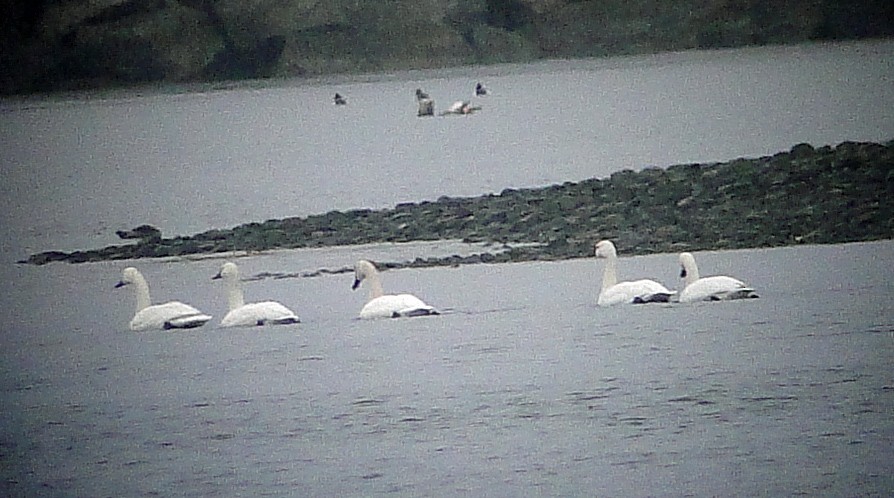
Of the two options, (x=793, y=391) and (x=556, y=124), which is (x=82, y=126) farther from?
(x=793, y=391)

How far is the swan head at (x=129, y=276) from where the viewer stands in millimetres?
2387

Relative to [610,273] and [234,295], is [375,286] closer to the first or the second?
[234,295]

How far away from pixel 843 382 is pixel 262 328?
3.84 ft

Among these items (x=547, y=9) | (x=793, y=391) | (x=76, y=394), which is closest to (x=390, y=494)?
(x=76, y=394)

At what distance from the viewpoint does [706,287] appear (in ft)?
7.70

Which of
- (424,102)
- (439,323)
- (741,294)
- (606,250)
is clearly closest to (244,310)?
(439,323)

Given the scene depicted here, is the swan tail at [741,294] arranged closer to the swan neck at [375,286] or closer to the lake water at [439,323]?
the lake water at [439,323]

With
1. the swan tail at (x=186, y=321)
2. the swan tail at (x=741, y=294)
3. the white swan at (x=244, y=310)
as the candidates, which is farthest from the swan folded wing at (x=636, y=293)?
the swan tail at (x=186, y=321)

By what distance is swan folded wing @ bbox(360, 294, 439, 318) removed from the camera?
2369 millimetres

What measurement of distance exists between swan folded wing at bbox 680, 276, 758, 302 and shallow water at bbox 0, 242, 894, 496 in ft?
0.07

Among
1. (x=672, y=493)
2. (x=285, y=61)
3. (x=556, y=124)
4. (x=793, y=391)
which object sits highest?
(x=285, y=61)

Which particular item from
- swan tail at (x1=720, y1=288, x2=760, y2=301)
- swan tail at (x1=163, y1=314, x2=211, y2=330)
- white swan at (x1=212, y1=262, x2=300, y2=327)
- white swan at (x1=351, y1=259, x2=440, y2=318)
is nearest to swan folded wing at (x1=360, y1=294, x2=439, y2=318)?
white swan at (x1=351, y1=259, x2=440, y2=318)

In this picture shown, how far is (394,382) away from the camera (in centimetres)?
239

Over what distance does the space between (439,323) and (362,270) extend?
19 cm
